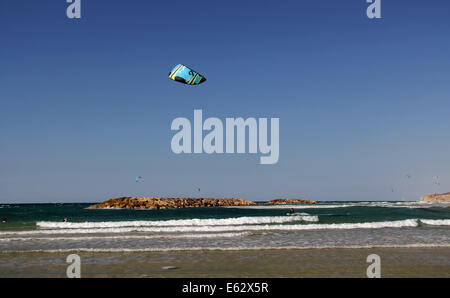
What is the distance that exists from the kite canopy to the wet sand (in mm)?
11680

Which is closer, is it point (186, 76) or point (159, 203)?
point (186, 76)

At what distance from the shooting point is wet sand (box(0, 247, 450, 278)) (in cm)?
1021

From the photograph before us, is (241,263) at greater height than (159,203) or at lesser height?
greater

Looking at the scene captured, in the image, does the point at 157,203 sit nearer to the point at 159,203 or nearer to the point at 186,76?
the point at 159,203

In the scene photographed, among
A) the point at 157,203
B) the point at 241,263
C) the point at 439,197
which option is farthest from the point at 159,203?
the point at 439,197

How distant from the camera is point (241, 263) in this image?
1183 centimetres

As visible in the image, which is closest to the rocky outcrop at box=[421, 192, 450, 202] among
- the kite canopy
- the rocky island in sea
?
the rocky island in sea

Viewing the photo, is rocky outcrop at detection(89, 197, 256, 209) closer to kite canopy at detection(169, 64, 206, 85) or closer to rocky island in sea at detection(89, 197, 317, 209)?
rocky island in sea at detection(89, 197, 317, 209)

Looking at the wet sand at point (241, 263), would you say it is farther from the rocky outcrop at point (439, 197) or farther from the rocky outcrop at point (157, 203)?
the rocky outcrop at point (439, 197)

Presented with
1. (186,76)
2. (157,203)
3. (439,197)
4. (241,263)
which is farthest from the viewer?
(439,197)

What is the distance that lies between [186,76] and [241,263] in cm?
1384
